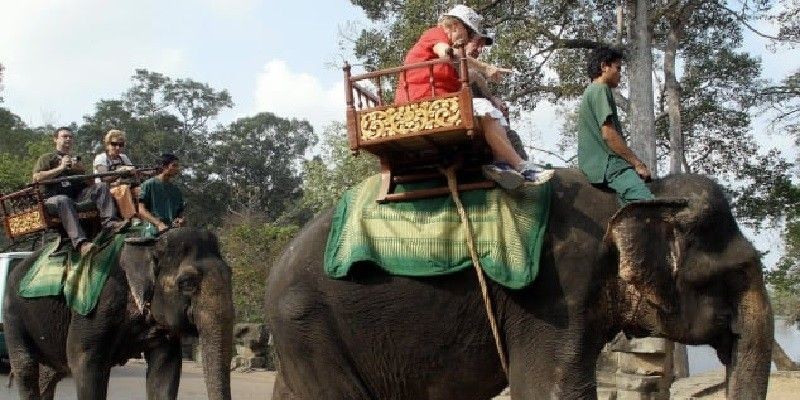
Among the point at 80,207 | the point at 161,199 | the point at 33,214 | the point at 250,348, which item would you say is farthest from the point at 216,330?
the point at 250,348

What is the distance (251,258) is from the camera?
22875mm

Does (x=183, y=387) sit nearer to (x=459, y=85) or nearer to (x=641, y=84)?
(x=641, y=84)

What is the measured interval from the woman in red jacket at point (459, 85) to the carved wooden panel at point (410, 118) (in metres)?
0.16

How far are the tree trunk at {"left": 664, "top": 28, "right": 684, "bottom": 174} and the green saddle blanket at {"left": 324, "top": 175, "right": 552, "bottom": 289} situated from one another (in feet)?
42.3

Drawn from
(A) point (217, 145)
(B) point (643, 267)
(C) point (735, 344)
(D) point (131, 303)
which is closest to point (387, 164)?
(B) point (643, 267)

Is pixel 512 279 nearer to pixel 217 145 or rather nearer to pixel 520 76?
pixel 520 76

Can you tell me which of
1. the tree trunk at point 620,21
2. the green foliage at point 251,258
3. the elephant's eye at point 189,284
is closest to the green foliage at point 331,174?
the green foliage at point 251,258

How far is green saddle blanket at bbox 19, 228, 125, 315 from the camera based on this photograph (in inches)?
331

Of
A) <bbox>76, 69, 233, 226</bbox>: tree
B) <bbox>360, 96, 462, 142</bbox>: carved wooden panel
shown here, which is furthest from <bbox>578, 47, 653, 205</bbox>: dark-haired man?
<bbox>76, 69, 233, 226</bbox>: tree

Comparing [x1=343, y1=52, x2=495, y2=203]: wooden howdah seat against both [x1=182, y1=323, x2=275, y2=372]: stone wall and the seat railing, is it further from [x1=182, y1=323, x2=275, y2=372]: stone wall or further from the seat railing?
[x1=182, y1=323, x2=275, y2=372]: stone wall

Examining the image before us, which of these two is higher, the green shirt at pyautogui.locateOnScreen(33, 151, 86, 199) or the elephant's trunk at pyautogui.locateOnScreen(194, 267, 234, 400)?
the green shirt at pyautogui.locateOnScreen(33, 151, 86, 199)

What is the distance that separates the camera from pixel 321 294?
4797 millimetres

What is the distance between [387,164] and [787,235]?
48.0 feet

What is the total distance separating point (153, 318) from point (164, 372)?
54 centimetres
